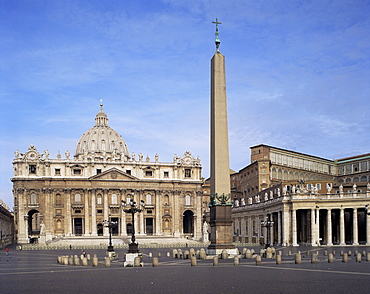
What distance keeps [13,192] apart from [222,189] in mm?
78614

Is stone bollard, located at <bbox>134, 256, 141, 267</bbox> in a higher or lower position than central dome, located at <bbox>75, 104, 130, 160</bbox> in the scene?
lower

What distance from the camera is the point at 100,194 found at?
103 meters

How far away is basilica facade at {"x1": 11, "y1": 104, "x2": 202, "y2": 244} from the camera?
99625 millimetres

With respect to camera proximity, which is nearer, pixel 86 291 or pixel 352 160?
pixel 86 291

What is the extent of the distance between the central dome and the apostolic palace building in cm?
3478

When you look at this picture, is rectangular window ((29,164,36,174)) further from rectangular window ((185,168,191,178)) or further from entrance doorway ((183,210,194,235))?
entrance doorway ((183,210,194,235))

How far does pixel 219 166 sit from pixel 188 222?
84221 mm

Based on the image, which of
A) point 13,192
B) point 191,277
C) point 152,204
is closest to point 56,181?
point 13,192

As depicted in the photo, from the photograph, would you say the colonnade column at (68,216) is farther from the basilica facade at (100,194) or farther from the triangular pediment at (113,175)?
the triangular pediment at (113,175)

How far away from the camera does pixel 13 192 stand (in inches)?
3991

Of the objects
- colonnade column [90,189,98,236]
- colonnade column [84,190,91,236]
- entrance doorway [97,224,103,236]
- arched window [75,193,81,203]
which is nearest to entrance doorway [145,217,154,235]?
entrance doorway [97,224,103,236]

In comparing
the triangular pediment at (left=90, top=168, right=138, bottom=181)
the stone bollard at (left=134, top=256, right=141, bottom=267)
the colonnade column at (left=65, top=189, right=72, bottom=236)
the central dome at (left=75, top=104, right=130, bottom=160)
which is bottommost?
the colonnade column at (left=65, top=189, right=72, bottom=236)

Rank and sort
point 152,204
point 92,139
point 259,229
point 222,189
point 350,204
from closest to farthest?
point 222,189, point 350,204, point 259,229, point 152,204, point 92,139

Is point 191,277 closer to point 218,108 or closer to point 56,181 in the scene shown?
point 218,108
